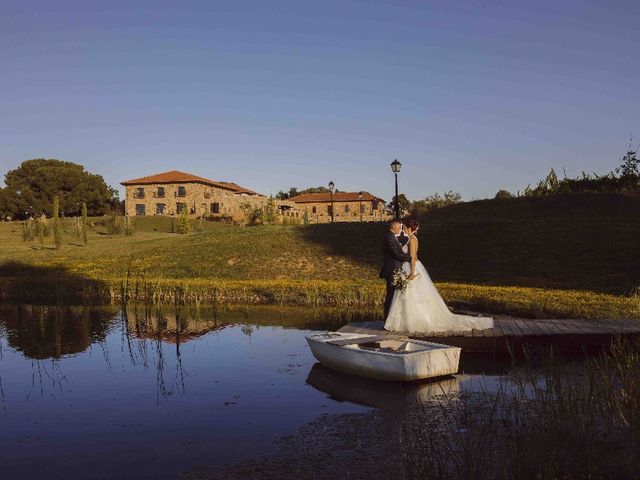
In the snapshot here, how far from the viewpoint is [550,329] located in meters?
15.5

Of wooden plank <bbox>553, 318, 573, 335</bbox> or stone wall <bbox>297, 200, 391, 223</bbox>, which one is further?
stone wall <bbox>297, 200, 391, 223</bbox>

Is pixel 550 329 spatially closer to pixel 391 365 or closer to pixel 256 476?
pixel 391 365

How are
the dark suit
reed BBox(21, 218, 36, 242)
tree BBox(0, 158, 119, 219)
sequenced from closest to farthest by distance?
the dark suit < reed BBox(21, 218, 36, 242) < tree BBox(0, 158, 119, 219)

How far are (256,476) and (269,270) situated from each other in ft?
97.3

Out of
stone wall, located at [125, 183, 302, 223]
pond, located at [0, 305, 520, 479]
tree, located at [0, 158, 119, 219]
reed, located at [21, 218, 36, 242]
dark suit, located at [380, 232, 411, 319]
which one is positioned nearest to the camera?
pond, located at [0, 305, 520, 479]

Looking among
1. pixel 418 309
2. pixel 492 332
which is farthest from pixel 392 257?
pixel 492 332

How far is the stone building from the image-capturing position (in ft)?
305

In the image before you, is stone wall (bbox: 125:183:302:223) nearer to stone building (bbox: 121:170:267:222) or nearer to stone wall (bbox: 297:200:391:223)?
stone building (bbox: 121:170:267:222)

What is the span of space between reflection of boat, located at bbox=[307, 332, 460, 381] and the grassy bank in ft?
32.0

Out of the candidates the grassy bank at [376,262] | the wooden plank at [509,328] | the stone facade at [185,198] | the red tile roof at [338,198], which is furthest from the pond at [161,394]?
the red tile roof at [338,198]

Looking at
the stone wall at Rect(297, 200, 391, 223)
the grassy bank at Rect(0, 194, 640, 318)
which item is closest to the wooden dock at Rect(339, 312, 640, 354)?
the grassy bank at Rect(0, 194, 640, 318)

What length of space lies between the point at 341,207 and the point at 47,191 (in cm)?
5020

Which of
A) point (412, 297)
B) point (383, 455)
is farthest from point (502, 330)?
point (383, 455)

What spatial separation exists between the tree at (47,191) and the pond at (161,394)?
82.6 meters
